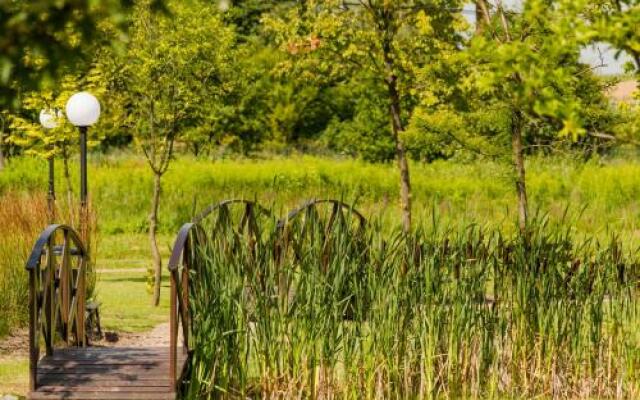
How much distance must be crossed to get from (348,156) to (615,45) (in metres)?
29.0

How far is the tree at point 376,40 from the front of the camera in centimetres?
1587

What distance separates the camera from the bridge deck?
766 centimetres

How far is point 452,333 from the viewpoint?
875 cm

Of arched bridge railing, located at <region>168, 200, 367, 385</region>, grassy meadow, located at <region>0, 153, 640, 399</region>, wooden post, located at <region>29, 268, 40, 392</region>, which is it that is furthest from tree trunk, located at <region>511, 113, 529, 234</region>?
wooden post, located at <region>29, 268, 40, 392</region>

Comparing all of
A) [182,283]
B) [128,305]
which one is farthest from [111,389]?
[128,305]

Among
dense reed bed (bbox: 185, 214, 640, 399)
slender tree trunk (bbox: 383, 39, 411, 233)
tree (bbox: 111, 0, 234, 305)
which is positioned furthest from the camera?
slender tree trunk (bbox: 383, 39, 411, 233)

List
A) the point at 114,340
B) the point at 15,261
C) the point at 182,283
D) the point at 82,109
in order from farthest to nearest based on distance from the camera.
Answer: the point at 82,109, the point at 114,340, the point at 15,261, the point at 182,283

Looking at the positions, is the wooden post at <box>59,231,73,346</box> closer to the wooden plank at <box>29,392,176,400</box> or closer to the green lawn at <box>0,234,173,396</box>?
the green lawn at <box>0,234,173,396</box>

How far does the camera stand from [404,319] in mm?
8703

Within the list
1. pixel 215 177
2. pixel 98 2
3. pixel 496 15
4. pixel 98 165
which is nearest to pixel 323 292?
pixel 98 2

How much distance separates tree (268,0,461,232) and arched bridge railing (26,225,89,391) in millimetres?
6330

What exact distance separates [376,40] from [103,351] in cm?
825

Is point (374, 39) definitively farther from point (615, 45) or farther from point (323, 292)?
point (615, 45)

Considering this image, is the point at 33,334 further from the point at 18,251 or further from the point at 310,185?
the point at 310,185
